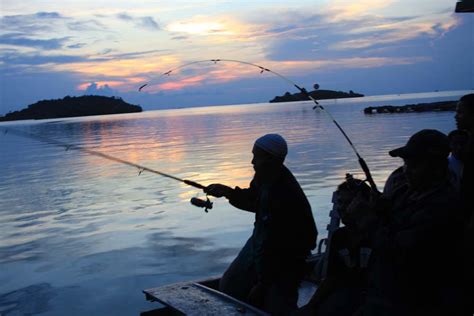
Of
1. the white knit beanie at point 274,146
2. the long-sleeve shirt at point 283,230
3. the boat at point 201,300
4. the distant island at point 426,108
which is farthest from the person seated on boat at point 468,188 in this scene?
the distant island at point 426,108

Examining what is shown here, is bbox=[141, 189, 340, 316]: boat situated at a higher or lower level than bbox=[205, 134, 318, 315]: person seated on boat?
lower

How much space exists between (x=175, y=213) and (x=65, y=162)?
56.8ft

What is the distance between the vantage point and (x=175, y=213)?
12.8 m

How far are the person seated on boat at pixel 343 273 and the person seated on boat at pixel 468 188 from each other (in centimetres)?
69

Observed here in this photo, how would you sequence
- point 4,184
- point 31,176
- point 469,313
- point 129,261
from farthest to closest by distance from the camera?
1. point 31,176
2. point 4,184
3. point 129,261
4. point 469,313

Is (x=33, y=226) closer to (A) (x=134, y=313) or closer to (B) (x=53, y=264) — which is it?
(B) (x=53, y=264)

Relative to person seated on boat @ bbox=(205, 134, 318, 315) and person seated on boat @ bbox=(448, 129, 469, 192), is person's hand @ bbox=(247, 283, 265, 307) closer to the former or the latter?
person seated on boat @ bbox=(205, 134, 318, 315)

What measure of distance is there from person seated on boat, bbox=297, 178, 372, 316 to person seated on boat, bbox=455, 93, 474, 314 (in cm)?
69

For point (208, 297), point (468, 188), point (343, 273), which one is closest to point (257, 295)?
point (208, 297)

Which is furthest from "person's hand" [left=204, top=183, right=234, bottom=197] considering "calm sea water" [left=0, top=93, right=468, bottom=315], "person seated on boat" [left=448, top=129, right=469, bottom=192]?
"calm sea water" [left=0, top=93, right=468, bottom=315]

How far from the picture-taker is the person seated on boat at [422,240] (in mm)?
2994

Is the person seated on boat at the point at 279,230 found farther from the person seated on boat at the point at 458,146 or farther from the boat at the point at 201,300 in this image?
the person seated on boat at the point at 458,146

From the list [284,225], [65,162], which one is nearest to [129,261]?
[284,225]

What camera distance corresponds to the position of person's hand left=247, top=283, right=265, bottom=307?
487cm
